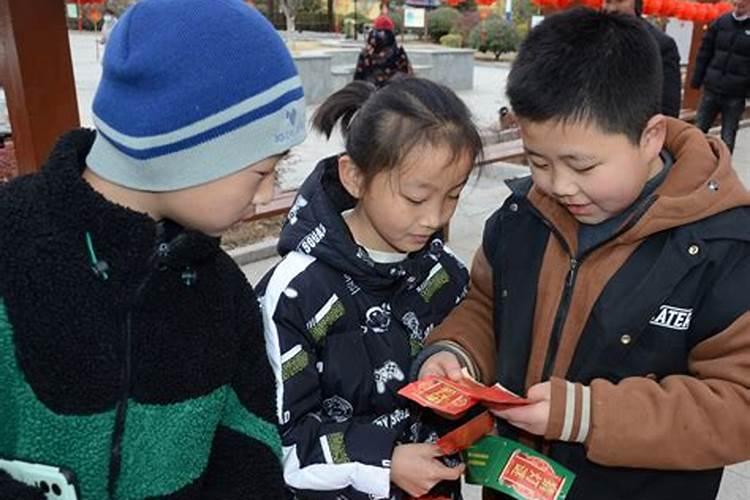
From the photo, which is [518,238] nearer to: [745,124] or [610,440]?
[610,440]

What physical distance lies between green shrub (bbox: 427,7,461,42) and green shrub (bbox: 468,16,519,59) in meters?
3.40

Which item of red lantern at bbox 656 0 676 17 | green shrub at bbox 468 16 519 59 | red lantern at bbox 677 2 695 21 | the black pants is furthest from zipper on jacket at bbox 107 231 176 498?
green shrub at bbox 468 16 519 59

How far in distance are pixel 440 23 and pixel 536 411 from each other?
28.1m

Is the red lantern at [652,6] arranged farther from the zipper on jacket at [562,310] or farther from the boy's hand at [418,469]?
the boy's hand at [418,469]

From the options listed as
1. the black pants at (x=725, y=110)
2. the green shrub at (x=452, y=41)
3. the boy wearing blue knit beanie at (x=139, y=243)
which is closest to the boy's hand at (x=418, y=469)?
the boy wearing blue knit beanie at (x=139, y=243)

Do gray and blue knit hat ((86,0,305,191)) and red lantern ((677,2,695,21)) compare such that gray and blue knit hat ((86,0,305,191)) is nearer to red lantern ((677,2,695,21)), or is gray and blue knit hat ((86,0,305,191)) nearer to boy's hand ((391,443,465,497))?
boy's hand ((391,443,465,497))

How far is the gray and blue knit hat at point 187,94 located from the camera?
99cm

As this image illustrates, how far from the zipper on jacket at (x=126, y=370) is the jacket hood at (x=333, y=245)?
1.58ft

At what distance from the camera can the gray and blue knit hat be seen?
988 millimetres

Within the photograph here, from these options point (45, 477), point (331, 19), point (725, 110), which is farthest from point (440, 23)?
point (45, 477)

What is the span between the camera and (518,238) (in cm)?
158

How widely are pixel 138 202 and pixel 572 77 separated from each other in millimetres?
817

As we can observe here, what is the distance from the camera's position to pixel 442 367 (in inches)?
60.4

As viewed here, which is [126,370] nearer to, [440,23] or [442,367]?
[442,367]
